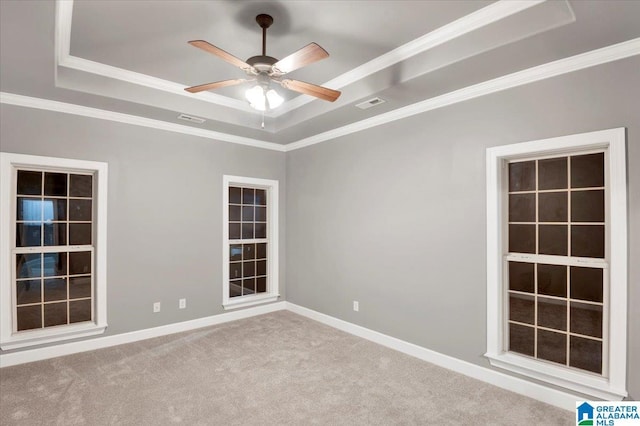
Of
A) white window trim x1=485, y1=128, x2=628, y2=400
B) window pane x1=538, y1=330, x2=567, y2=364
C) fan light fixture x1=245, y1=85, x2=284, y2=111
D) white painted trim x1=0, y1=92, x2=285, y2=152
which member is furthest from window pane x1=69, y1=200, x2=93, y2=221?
window pane x1=538, y1=330, x2=567, y2=364

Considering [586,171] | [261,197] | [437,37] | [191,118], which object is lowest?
[261,197]

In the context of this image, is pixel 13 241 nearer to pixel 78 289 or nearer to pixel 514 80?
pixel 78 289

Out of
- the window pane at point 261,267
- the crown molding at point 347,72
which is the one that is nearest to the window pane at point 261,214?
the window pane at point 261,267

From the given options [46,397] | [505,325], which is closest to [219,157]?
[46,397]

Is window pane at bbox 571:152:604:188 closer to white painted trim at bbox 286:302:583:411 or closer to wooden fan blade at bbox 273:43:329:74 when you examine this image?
white painted trim at bbox 286:302:583:411

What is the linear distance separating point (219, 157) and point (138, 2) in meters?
2.51

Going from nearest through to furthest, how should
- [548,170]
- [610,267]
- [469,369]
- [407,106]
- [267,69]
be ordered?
1. [610,267]
2. [267,69]
3. [469,369]
4. [548,170]
5. [407,106]

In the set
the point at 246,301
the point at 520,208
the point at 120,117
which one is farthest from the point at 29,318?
the point at 520,208

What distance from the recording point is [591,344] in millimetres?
3426

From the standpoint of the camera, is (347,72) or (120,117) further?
(120,117)

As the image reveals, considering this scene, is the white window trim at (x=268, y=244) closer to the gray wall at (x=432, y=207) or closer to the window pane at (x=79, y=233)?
the gray wall at (x=432, y=207)

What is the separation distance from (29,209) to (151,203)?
3.81 ft

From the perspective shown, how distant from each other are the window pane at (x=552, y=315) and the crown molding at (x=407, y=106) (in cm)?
247

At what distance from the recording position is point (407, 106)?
365 cm
